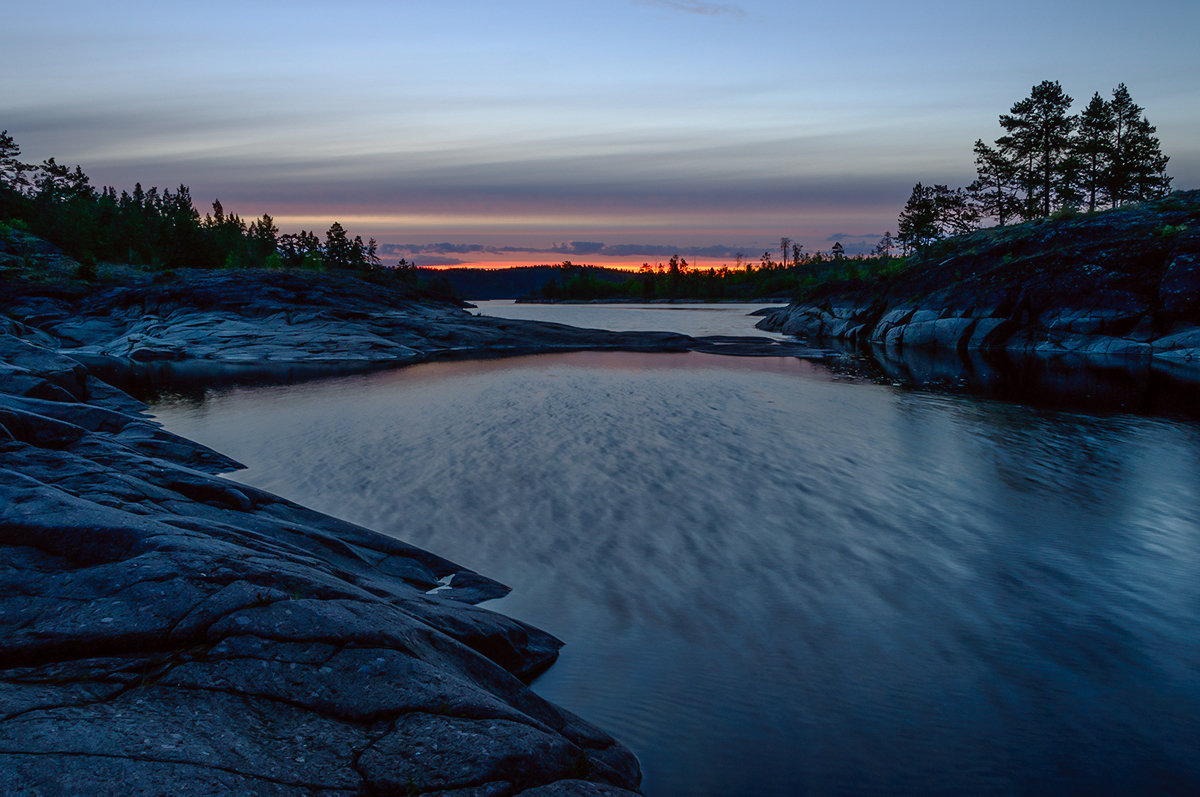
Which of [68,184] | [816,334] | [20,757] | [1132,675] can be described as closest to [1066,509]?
[1132,675]

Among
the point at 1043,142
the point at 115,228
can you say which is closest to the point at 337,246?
the point at 115,228

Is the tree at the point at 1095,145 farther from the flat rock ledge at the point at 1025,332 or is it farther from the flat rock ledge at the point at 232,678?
the flat rock ledge at the point at 232,678

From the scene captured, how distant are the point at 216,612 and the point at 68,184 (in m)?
170

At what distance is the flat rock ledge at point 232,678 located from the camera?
3.76 meters

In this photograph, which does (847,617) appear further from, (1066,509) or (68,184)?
(68,184)

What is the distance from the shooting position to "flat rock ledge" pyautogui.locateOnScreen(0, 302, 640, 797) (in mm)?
3762

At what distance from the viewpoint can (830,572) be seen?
10109 millimetres

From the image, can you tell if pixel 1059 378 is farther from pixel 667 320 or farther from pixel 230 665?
pixel 667 320

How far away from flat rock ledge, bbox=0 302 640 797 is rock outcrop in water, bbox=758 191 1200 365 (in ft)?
153

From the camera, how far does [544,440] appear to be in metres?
20.4

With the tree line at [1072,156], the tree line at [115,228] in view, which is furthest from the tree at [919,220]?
the tree line at [115,228]

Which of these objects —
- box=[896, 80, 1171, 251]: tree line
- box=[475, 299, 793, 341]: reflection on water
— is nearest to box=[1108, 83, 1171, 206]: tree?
box=[896, 80, 1171, 251]: tree line

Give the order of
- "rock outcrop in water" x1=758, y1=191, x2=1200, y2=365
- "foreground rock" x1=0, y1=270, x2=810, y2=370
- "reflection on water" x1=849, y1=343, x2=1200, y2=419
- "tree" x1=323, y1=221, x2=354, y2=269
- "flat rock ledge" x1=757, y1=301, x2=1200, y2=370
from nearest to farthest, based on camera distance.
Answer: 1. "reflection on water" x1=849, y1=343, x2=1200, y2=419
2. "flat rock ledge" x1=757, y1=301, x2=1200, y2=370
3. "rock outcrop in water" x1=758, y1=191, x2=1200, y2=365
4. "foreground rock" x1=0, y1=270, x2=810, y2=370
5. "tree" x1=323, y1=221, x2=354, y2=269

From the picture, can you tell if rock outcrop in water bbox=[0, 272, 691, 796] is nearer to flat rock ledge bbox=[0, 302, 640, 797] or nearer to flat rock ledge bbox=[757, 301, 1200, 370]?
flat rock ledge bbox=[0, 302, 640, 797]
